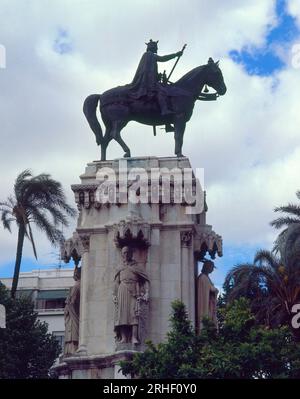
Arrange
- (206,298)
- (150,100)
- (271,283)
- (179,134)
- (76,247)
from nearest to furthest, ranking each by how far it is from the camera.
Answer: (206,298) → (76,247) → (179,134) → (150,100) → (271,283)

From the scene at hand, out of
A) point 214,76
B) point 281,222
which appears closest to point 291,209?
point 281,222

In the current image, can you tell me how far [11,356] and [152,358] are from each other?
930 inches

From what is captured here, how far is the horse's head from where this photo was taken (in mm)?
29719

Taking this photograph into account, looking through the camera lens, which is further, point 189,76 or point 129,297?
point 189,76

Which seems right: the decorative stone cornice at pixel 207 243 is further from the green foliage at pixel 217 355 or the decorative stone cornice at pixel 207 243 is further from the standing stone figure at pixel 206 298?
the green foliage at pixel 217 355

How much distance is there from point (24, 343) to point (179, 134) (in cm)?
2249

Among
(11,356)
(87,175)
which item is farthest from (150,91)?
(11,356)

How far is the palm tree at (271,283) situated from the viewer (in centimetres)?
4456

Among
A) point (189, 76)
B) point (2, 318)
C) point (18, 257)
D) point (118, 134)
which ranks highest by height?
point (18, 257)

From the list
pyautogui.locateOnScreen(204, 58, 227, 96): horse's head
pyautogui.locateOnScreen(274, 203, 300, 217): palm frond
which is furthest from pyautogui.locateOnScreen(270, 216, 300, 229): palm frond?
pyautogui.locateOnScreen(204, 58, 227, 96): horse's head

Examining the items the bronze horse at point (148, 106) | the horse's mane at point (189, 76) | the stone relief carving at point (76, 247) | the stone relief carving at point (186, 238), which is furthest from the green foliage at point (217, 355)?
the horse's mane at point (189, 76)

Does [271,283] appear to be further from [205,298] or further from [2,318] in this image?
[205,298]

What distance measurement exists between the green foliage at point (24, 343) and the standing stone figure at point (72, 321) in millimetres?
18702

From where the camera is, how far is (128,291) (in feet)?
85.3
